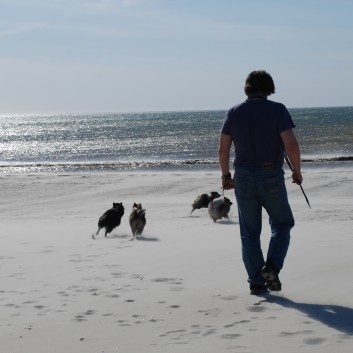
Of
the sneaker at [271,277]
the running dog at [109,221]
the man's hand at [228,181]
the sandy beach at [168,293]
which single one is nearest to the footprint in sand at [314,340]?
the sandy beach at [168,293]

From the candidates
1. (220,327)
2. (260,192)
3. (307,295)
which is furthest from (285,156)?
(220,327)

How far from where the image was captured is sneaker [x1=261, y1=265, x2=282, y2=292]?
5.38 metres

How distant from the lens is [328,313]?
4.80 meters

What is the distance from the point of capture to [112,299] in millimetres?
5426

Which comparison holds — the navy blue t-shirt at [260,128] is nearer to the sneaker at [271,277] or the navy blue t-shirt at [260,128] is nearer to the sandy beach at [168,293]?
the sneaker at [271,277]

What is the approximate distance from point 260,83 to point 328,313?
176cm

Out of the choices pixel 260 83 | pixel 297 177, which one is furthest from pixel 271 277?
pixel 260 83

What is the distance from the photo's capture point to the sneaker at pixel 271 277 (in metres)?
5.38

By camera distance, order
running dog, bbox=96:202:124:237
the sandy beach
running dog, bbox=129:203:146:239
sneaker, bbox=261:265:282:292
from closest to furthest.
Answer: the sandy beach, sneaker, bbox=261:265:282:292, running dog, bbox=129:203:146:239, running dog, bbox=96:202:124:237

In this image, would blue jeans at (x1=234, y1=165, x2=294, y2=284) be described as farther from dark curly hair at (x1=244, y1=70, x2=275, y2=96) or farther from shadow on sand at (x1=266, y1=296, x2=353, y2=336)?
dark curly hair at (x1=244, y1=70, x2=275, y2=96)

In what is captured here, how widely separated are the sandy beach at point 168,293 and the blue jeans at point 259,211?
0.27 m

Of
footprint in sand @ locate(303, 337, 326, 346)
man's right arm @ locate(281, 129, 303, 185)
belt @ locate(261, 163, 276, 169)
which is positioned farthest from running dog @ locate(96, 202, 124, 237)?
footprint in sand @ locate(303, 337, 326, 346)

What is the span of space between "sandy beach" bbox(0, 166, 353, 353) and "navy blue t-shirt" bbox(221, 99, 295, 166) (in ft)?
3.45

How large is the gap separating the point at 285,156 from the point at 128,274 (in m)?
1.84
